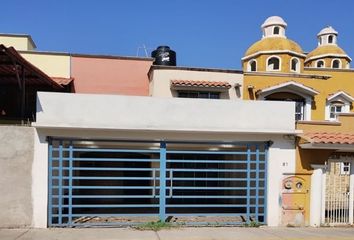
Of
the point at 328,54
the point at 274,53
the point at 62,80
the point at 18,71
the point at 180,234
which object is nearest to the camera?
the point at 180,234

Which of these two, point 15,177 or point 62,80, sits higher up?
point 62,80

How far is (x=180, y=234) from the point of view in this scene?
10.6 metres

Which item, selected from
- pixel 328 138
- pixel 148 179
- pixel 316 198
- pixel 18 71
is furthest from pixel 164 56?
pixel 316 198

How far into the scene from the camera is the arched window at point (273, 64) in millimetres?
27291

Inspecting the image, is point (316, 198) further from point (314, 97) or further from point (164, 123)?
point (314, 97)

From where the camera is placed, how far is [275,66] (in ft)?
90.3

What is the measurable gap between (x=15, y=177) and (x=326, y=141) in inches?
330

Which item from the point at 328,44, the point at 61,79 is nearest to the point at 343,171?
the point at 61,79

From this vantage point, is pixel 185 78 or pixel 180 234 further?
pixel 185 78

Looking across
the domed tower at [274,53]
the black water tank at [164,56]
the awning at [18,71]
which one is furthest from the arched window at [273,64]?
the awning at [18,71]

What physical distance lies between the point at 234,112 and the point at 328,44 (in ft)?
96.9

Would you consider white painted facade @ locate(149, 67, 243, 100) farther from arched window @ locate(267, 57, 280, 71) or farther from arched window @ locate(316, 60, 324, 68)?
arched window @ locate(316, 60, 324, 68)

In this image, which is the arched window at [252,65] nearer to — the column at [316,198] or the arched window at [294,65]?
the arched window at [294,65]

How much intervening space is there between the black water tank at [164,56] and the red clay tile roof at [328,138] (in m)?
11.5
